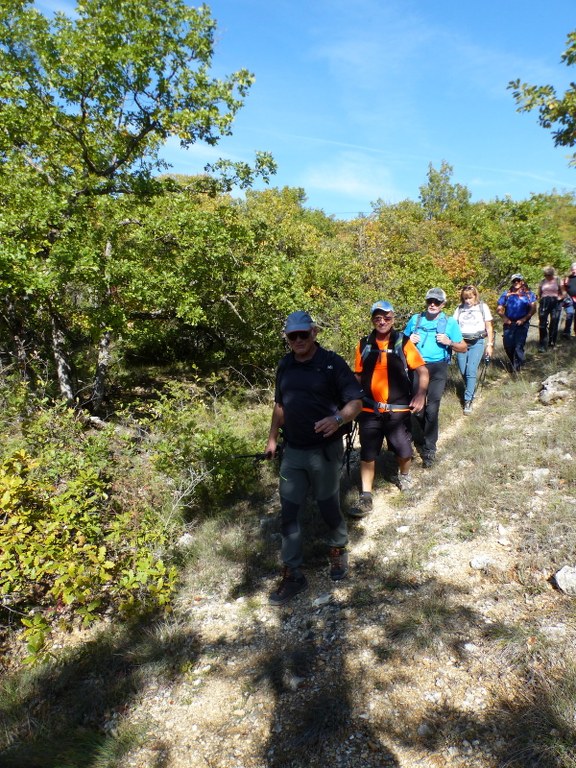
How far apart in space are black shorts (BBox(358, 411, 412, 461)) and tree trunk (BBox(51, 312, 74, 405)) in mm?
7681

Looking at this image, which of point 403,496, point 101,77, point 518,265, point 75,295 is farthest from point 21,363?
point 518,265

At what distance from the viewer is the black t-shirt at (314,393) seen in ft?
10.6

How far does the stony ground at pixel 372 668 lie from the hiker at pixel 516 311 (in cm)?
454

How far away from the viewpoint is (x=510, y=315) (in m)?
7.39

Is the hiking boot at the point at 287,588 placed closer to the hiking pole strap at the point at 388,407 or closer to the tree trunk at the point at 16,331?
the hiking pole strap at the point at 388,407

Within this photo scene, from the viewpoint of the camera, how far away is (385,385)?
4.31 metres

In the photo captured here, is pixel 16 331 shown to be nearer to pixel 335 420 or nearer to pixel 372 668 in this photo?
pixel 335 420

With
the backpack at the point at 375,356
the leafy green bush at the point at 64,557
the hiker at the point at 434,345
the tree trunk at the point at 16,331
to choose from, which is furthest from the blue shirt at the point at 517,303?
the tree trunk at the point at 16,331

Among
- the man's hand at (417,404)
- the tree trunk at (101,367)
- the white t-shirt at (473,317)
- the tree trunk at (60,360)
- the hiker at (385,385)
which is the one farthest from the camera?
the tree trunk at (101,367)

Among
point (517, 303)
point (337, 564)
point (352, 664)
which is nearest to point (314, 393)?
point (337, 564)

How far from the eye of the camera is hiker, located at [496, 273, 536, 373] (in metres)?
7.12

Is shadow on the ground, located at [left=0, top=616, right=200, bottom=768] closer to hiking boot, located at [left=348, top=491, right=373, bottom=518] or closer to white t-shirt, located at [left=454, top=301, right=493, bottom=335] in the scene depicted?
hiking boot, located at [left=348, top=491, right=373, bottom=518]

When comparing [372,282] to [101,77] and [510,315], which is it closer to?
[510,315]

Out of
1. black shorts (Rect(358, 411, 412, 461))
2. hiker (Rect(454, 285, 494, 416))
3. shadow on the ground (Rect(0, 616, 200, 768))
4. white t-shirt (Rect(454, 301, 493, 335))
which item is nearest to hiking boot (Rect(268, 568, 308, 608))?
shadow on the ground (Rect(0, 616, 200, 768))
